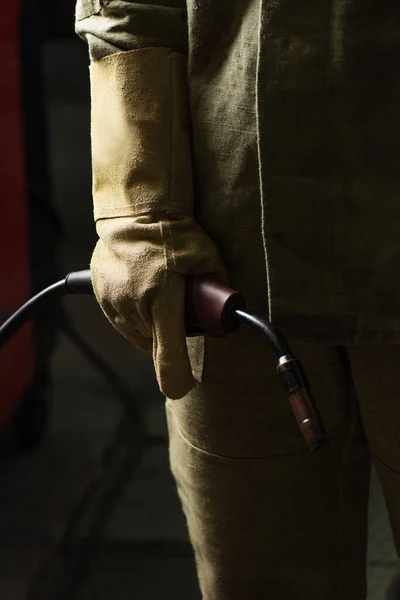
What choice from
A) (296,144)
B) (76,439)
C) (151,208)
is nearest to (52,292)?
(151,208)

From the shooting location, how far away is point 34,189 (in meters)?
1.49

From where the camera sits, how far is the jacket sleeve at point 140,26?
2.23 feet

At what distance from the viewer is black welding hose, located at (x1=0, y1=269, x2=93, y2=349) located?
0.79m

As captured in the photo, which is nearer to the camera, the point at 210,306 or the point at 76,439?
the point at 210,306

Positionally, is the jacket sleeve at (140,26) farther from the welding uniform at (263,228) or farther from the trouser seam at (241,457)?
the trouser seam at (241,457)

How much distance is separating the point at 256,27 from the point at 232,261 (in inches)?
7.7

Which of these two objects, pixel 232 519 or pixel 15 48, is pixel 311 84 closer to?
pixel 232 519

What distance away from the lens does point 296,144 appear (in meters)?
0.63

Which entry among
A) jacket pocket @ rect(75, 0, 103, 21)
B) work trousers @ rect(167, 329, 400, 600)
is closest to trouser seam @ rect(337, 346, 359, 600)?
work trousers @ rect(167, 329, 400, 600)

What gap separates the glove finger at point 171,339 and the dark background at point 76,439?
0.81m

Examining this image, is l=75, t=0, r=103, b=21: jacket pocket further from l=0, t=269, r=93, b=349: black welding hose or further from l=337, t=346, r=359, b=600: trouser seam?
l=337, t=346, r=359, b=600: trouser seam

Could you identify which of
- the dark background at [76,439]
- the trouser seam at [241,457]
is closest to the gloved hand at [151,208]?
the trouser seam at [241,457]

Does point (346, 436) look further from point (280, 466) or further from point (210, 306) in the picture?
point (210, 306)

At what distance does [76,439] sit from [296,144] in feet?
3.93
